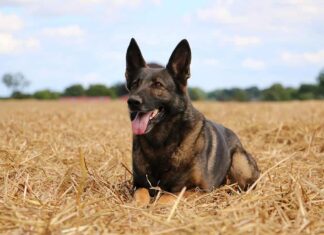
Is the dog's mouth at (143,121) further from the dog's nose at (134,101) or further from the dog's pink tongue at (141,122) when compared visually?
the dog's nose at (134,101)

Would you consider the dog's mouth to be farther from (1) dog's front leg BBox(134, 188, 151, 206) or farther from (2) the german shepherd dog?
(1) dog's front leg BBox(134, 188, 151, 206)

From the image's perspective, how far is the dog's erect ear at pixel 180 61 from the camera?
5812mm

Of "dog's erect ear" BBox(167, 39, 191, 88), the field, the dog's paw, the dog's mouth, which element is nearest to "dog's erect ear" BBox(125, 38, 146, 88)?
"dog's erect ear" BBox(167, 39, 191, 88)

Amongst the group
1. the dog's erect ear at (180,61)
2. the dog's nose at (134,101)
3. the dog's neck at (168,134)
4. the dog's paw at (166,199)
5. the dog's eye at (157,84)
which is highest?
the dog's erect ear at (180,61)

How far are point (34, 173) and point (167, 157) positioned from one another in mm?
1724

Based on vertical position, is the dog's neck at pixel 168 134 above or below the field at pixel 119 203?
above

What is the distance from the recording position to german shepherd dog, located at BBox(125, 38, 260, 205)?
5.61 metres

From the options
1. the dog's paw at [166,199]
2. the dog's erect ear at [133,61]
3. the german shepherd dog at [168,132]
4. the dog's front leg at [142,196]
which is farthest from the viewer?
the dog's erect ear at [133,61]

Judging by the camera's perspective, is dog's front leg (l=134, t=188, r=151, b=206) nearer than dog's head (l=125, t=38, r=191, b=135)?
Yes

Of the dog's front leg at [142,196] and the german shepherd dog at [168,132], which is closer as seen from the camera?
the dog's front leg at [142,196]

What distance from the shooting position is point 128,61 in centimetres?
609

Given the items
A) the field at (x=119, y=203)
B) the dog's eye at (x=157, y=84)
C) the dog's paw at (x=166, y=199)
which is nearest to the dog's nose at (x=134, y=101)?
the dog's eye at (x=157, y=84)

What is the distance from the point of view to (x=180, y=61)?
584 centimetres

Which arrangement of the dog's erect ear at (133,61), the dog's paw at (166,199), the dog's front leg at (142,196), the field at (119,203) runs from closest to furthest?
the field at (119,203) < the dog's paw at (166,199) < the dog's front leg at (142,196) < the dog's erect ear at (133,61)
